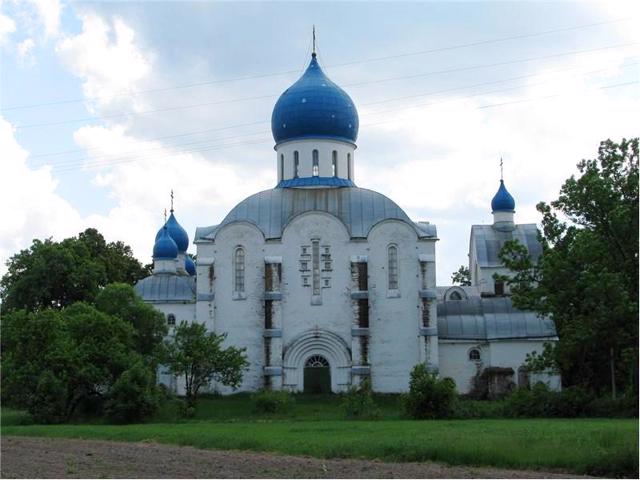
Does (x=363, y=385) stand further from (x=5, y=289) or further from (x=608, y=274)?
(x=5, y=289)

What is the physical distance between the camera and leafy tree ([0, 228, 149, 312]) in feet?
149

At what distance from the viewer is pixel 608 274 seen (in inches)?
1111

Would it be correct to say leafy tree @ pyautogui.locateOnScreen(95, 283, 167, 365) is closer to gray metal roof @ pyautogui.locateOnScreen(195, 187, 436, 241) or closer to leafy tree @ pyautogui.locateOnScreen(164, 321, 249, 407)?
leafy tree @ pyautogui.locateOnScreen(164, 321, 249, 407)

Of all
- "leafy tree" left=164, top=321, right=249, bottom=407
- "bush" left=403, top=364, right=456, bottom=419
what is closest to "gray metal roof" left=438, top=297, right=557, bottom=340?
"leafy tree" left=164, top=321, right=249, bottom=407

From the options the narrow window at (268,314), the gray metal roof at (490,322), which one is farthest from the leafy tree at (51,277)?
the gray metal roof at (490,322)

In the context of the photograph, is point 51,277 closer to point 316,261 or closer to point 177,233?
point 177,233

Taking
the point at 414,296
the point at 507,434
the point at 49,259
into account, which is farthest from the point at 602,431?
the point at 49,259

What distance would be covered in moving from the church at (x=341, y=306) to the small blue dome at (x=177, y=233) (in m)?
10.9

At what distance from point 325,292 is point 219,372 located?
21.9 feet

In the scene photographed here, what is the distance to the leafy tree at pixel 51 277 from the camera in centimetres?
4553

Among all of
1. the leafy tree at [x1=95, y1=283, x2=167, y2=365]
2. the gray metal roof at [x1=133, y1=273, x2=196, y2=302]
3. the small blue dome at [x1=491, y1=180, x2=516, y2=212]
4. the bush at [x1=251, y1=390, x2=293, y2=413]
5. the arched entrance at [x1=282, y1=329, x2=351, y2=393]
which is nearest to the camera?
the bush at [x1=251, y1=390, x2=293, y2=413]

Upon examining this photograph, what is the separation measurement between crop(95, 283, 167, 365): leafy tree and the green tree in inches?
572

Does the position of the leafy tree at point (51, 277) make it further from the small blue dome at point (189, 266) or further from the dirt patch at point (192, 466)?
the dirt patch at point (192, 466)

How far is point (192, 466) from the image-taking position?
1836 cm
